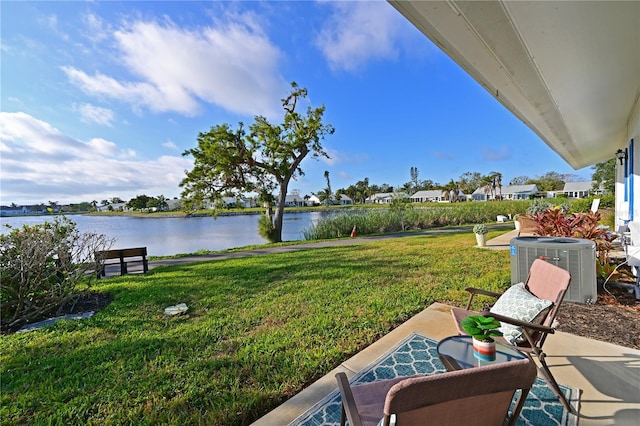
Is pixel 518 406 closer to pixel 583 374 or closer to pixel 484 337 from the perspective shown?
pixel 484 337

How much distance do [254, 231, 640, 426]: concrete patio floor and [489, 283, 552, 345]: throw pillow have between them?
0.54m

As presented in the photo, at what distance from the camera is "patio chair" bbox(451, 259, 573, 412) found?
193 cm

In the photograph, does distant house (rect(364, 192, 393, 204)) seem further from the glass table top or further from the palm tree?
the glass table top

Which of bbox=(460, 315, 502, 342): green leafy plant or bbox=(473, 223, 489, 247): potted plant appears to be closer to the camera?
bbox=(460, 315, 502, 342): green leafy plant

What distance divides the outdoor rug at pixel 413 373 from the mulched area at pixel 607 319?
1.21 m

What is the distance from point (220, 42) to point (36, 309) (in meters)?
6.13

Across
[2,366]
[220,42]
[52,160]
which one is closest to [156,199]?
[52,160]

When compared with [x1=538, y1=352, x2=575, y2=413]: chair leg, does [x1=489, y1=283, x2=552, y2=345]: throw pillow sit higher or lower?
higher

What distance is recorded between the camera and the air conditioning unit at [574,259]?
3.38m

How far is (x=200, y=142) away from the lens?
1402cm

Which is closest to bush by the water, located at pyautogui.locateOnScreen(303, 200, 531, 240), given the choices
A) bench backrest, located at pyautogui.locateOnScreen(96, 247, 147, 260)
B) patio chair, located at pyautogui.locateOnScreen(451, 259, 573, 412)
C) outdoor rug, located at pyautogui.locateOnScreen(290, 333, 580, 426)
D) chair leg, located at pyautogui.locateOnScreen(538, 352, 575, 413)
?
bench backrest, located at pyautogui.locateOnScreen(96, 247, 147, 260)

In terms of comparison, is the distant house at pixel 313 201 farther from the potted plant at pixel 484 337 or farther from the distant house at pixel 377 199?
the potted plant at pixel 484 337

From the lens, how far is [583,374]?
2.23 meters

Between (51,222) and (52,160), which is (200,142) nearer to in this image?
(52,160)
